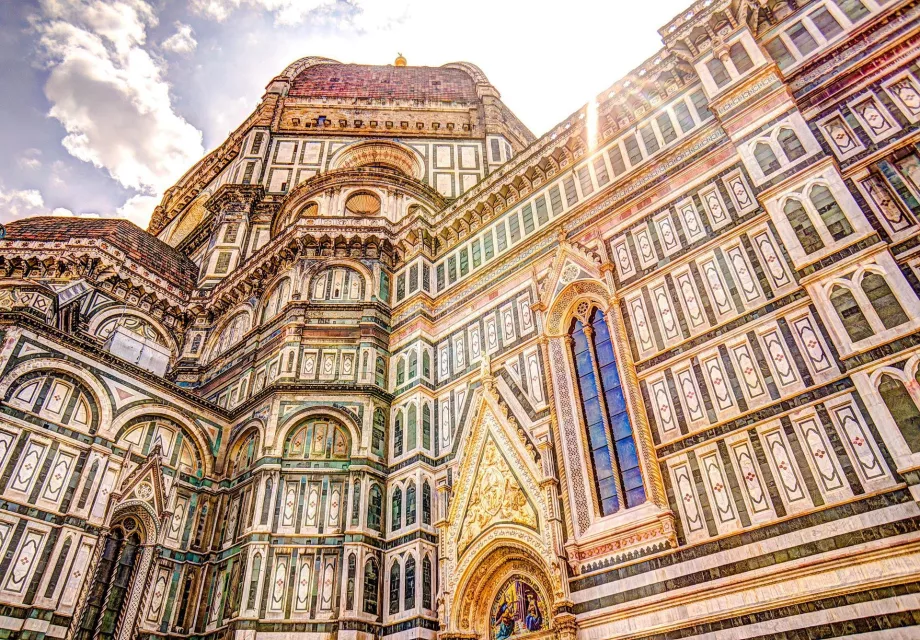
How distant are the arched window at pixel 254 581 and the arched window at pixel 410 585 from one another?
3.26 m

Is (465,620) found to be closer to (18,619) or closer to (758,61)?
(18,619)

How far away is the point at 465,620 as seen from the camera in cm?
1319

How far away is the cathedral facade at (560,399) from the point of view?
996cm

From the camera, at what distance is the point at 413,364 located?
59.0 feet

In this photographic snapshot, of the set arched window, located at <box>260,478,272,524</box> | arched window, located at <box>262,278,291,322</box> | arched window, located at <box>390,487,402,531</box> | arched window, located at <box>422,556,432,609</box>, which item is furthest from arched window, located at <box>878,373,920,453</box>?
arched window, located at <box>262,278,291,322</box>

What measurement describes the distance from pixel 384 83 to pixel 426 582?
97.9 feet

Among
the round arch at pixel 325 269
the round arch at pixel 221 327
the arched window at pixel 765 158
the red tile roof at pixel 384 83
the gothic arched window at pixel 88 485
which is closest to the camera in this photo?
the arched window at pixel 765 158

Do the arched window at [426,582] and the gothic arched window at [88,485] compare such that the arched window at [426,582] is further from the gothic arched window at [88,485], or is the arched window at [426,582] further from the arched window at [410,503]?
the gothic arched window at [88,485]

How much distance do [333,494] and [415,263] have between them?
25.3 ft

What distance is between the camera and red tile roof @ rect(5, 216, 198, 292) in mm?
23031

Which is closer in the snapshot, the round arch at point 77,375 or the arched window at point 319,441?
the round arch at point 77,375

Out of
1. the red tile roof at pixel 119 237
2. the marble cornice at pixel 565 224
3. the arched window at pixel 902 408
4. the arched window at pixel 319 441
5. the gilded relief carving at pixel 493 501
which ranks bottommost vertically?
the arched window at pixel 902 408

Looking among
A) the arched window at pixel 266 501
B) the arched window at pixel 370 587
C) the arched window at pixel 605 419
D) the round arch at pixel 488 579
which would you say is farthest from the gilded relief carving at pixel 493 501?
the arched window at pixel 266 501

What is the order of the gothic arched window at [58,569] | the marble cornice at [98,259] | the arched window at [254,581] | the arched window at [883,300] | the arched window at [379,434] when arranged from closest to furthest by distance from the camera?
the arched window at [883,300], the gothic arched window at [58,569], the arched window at [254,581], the arched window at [379,434], the marble cornice at [98,259]
